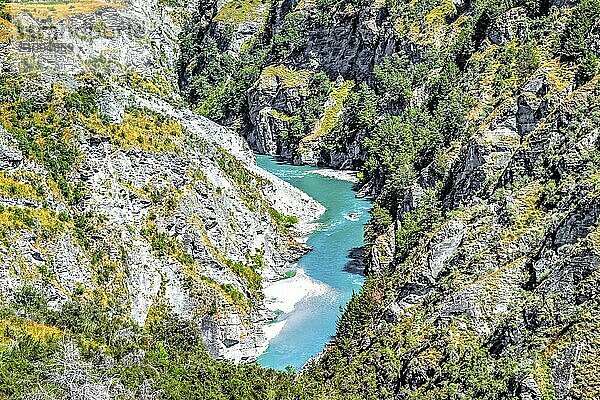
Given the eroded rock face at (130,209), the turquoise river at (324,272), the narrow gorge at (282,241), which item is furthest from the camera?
the turquoise river at (324,272)

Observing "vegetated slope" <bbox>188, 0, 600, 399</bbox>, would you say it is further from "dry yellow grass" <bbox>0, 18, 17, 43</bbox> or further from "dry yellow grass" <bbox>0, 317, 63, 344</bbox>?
"dry yellow grass" <bbox>0, 18, 17, 43</bbox>

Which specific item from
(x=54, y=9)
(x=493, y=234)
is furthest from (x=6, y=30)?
(x=493, y=234)

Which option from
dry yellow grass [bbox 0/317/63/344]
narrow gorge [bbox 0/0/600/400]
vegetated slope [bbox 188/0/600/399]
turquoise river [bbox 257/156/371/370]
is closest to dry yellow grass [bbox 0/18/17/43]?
narrow gorge [bbox 0/0/600/400]

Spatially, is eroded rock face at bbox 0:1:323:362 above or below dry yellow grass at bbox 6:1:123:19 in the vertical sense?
below

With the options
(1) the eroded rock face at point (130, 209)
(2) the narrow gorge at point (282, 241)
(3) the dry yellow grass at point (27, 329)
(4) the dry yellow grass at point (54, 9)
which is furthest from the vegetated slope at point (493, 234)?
(4) the dry yellow grass at point (54, 9)

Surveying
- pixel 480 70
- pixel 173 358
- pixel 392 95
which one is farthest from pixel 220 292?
pixel 392 95

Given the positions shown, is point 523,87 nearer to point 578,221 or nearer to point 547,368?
point 578,221

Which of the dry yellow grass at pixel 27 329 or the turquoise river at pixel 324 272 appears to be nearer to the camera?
the dry yellow grass at pixel 27 329

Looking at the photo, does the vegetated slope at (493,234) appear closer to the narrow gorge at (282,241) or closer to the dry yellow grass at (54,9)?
the narrow gorge at (282,241)
